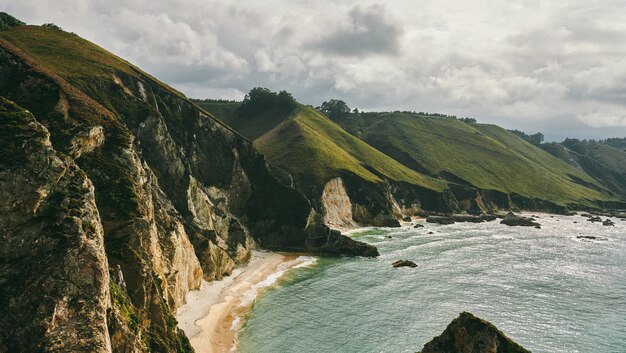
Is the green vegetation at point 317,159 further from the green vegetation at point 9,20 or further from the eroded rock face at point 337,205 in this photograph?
the green vegetation at point 9,20

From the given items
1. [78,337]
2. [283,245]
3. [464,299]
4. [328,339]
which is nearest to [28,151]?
[78,337]

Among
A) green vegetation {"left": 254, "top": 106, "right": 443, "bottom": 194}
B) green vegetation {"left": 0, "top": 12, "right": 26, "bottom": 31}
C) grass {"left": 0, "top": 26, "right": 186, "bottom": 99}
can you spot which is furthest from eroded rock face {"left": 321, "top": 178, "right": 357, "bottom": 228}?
green vegetation {"left": 0, "top": 12, "right": 26, "bottom": 31}

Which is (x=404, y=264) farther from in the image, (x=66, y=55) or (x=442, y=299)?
(x=66, y=55)

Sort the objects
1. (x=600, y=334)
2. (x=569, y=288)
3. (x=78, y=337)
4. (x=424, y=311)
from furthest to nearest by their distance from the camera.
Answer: (x=569, y=288) → (x=424, y=311) → (x=600, y=334) → (x=78, y=337)

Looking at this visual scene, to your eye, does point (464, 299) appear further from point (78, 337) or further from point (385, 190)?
point (385, 190)

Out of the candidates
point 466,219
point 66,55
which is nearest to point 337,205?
point 466,219

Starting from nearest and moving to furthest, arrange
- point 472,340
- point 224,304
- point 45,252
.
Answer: point 45,252
point 472,340
point 224,304
